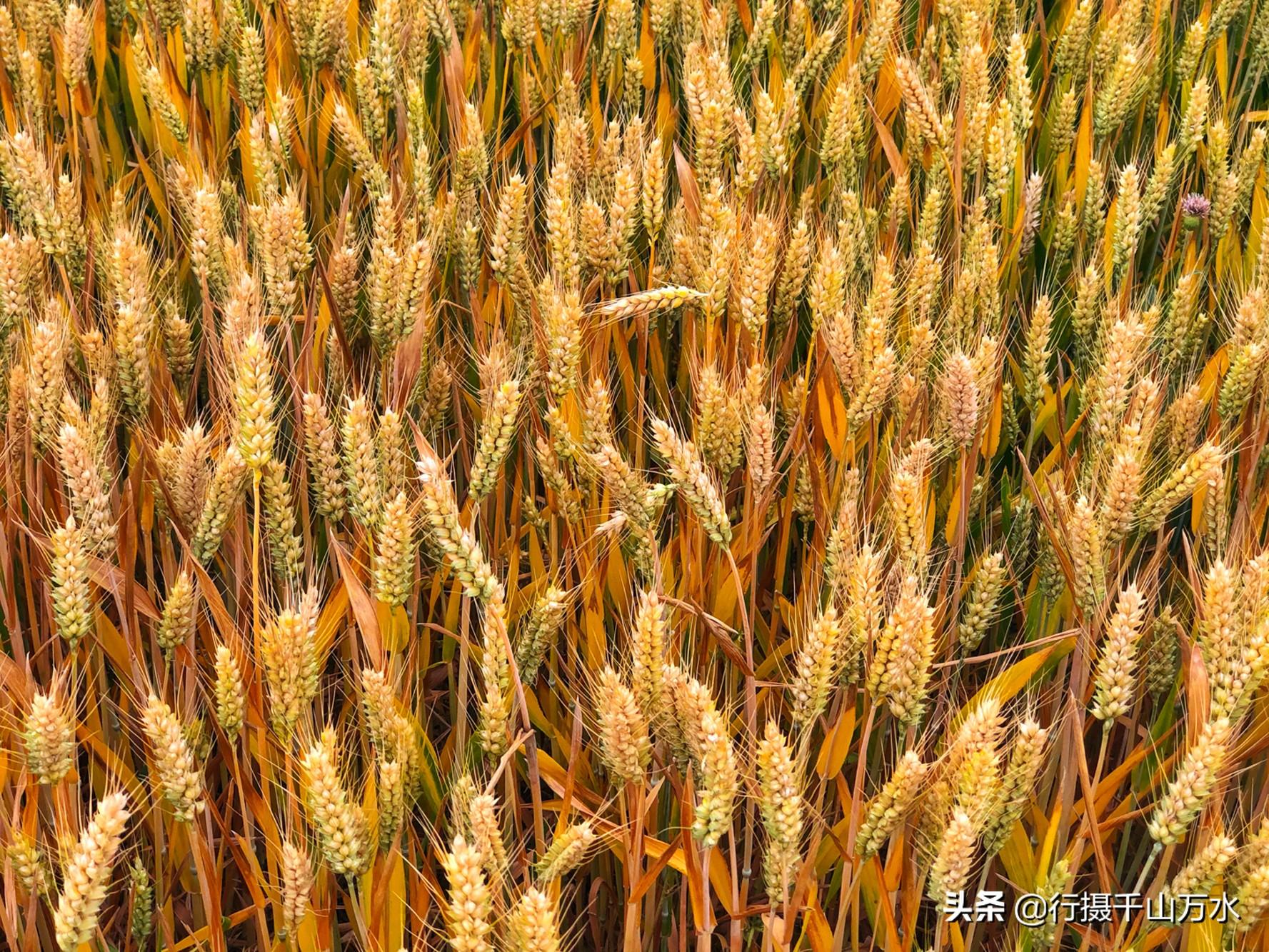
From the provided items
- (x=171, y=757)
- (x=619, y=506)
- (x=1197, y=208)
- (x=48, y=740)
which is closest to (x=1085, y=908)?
(x=619, y=506)

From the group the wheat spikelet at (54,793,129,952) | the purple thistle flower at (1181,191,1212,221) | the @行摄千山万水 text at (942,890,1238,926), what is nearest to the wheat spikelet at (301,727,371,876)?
the wheat spikelet at (54,793,129,952)

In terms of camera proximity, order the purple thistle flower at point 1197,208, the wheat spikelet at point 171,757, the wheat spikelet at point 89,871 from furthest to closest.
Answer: the purple thistle flower at point 1197,208 < the wheat spikelet at point 171,757 < the wheat spikelet at point 89,871

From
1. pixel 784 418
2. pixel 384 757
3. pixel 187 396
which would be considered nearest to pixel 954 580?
pixel 784 418

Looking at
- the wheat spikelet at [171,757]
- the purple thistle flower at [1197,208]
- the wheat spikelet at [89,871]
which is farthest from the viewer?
the purple thistle flower at [1197,208]

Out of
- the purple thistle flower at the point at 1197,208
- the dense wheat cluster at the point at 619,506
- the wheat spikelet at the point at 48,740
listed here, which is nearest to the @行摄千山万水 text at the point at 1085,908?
the dense wheat cluster at the point at 619,506

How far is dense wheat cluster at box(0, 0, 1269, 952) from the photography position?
1082 millimetres

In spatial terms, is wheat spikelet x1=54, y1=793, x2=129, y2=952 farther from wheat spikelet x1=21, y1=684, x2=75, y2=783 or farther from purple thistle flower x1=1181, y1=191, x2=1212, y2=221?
purple thistle flower x1=1181, y1=191, x2=1212, y2=221

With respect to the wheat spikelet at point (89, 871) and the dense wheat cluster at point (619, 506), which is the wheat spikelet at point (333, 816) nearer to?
the dense wheat cluster at point (619, 506)

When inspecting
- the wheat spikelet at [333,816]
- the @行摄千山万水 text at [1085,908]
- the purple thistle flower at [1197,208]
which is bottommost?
the @行摄千山万水 text at [1085,908]

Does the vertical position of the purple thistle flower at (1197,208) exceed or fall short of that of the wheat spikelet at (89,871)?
it exceeds it

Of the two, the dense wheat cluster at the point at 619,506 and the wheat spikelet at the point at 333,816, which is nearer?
the wheat spikelet at the point at 333,816

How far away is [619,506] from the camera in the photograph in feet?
4.11

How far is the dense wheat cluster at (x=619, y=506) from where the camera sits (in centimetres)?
108

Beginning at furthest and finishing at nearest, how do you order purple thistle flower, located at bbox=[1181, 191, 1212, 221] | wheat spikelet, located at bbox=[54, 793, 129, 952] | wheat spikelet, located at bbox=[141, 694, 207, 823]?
purple thistle flower, located at bbox=[1181, 191, 1212, 221]
wheat spikelet, located at bbox=[141, 694, 207, 823]
wheat spikelet, located at bbox=[54, 793, 129, 952]
